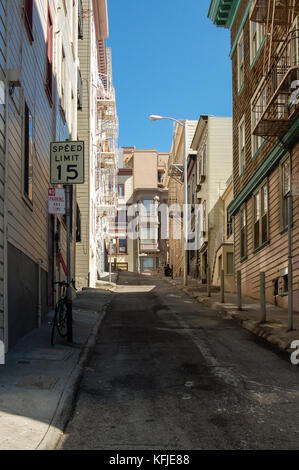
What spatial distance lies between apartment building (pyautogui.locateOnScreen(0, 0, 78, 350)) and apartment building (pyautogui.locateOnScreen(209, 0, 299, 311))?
208 inches

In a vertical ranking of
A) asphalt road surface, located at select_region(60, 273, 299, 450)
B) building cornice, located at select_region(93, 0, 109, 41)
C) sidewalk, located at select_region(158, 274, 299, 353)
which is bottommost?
asphalt road surface, located at select_region(60, 273, 299, 450)

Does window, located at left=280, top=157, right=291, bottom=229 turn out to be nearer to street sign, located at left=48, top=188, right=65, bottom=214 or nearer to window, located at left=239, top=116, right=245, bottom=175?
window, located at left=239, top=116, right=245, bottom=175

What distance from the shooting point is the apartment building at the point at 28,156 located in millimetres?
9344

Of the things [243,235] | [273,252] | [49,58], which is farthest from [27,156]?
[243,235]

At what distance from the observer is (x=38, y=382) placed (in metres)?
7.46

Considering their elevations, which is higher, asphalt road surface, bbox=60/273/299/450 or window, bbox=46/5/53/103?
window, bbox=46/5/53/103

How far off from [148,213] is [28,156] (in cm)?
6122

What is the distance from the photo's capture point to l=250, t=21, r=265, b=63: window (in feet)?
65.6

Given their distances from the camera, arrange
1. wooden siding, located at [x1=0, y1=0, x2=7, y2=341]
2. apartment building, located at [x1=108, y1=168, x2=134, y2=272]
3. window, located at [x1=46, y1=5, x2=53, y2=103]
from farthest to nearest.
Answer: apartment building, located at [x1=108, y1=168, x2=134, y2=272] < window, located at [x1=46, y1=5, x2=53, y2=103] < wooden siding, located at [x1=0, y1=0, x2=7, y2=341]

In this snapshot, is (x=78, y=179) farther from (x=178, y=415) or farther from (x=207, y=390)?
(x=178, y=415)

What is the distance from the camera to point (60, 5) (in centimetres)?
1791

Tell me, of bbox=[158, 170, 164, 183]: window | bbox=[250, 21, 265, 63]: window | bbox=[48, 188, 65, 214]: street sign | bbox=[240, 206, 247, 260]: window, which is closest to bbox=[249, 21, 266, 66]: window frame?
bbox=[250, 21, 265, 63]: window

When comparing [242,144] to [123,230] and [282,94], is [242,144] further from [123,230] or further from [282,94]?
[123,230]

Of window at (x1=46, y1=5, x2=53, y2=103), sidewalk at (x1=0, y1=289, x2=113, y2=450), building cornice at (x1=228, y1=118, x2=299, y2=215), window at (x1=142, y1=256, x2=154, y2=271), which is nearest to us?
sidewalk at (x1=0, y1=289, x2=113, y2=450)
